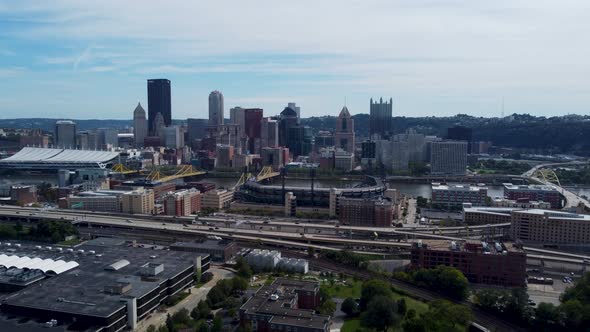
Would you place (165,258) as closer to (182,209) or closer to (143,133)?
(182,209)

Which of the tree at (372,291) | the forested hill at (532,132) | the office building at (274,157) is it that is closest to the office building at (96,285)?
the tree at (372,291)

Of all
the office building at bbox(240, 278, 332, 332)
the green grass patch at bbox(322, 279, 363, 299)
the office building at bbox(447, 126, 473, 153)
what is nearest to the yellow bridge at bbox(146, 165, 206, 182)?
the green grass patch at bbox(322, 279, 363, 299)

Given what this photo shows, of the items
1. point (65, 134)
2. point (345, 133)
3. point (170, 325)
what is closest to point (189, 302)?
point (170, 325)

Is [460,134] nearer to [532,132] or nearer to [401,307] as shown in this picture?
[532,132]

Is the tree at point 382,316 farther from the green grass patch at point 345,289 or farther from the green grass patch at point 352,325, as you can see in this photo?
the green grass patch at point 345,289

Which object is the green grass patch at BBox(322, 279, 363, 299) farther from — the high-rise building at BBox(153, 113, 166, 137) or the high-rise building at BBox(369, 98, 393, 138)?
the high-rise building at BBox(369, 98, 393, 138)

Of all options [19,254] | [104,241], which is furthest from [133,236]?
[19,254]
